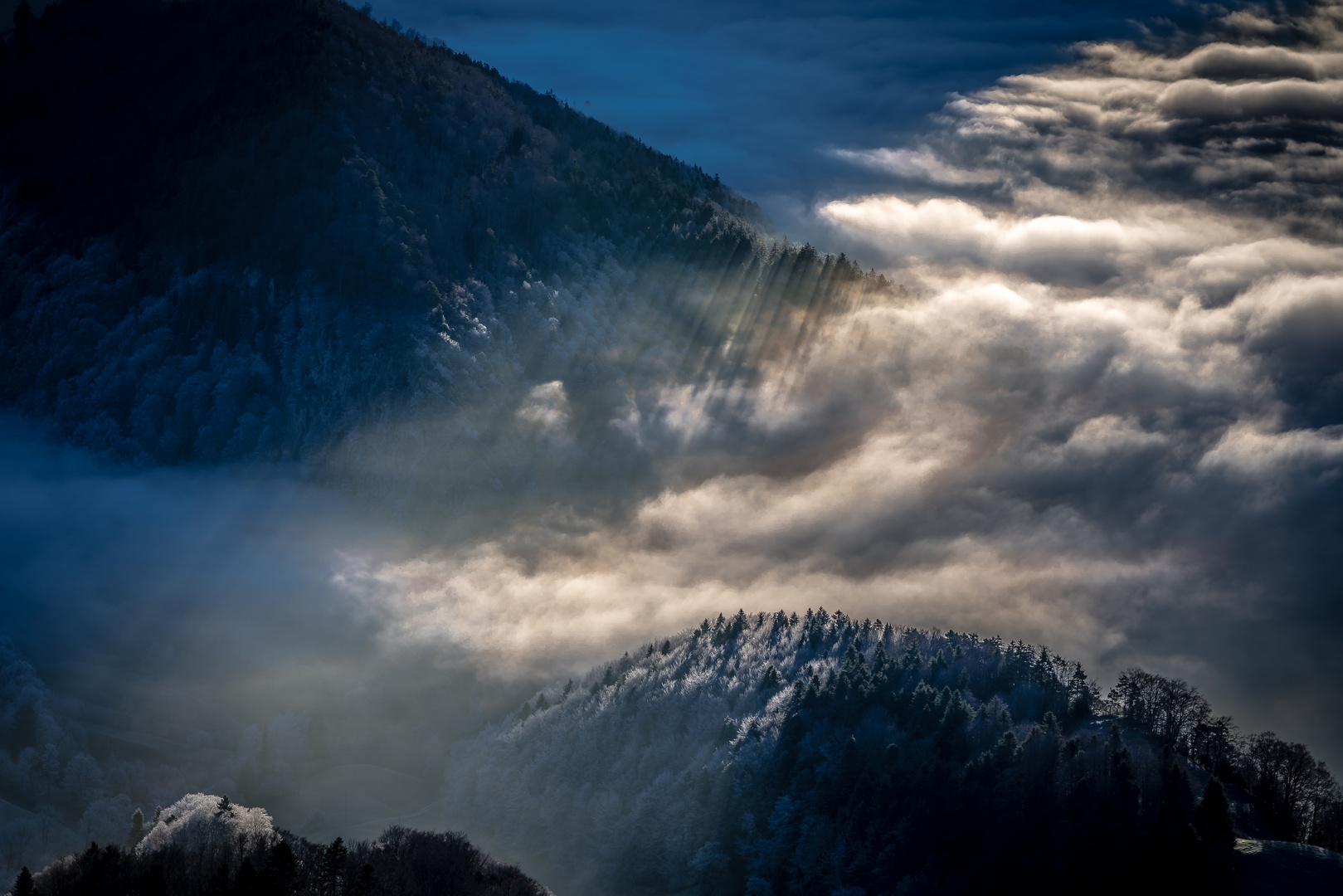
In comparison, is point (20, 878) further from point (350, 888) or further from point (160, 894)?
point (350, 888)

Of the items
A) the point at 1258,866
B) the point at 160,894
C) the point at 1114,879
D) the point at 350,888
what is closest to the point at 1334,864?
the point at 1258,866

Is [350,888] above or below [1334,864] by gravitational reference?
below

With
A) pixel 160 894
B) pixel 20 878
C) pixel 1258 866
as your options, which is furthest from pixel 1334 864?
pixel 20 878

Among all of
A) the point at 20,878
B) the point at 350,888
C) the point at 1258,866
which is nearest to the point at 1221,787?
the point at 1258,866

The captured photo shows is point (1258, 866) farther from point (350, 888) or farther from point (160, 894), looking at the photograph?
point (160, 894)

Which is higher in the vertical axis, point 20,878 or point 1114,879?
point 1114,879

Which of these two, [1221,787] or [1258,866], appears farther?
[1221,787]

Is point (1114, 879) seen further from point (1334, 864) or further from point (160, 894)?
point (160, 894)

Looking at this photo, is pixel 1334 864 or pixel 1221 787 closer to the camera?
pixel 1334 864

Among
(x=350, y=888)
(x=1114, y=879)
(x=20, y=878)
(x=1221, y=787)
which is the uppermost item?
(x=1221, y=787)
